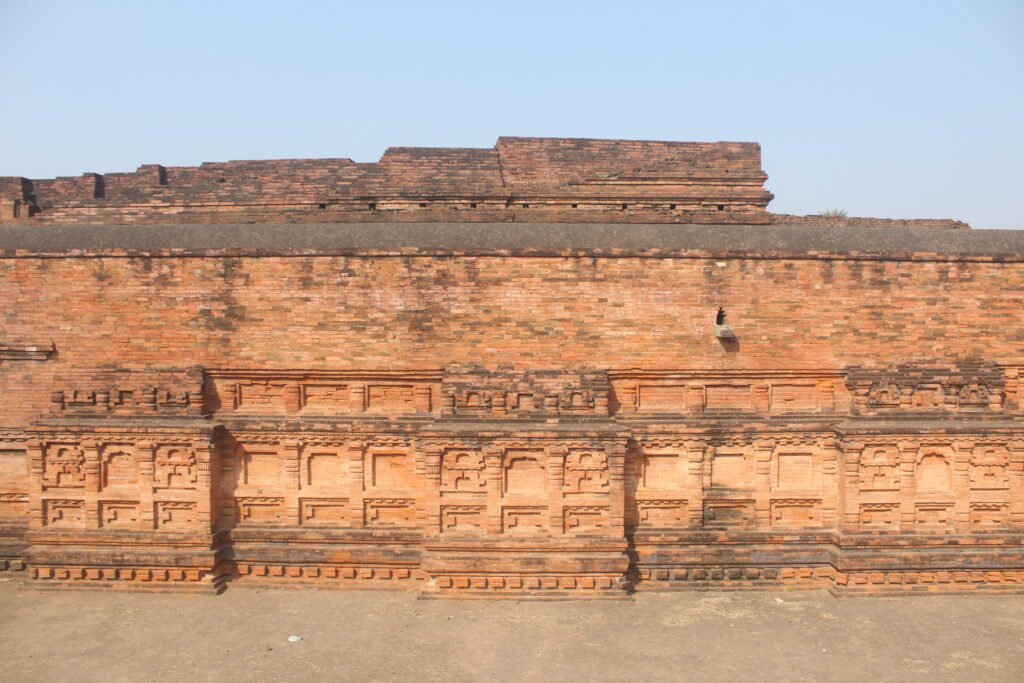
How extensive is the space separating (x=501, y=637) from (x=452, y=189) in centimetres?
Answer: 673

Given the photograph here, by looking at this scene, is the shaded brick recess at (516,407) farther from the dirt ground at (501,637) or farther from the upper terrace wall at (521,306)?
the dirt ground at (501,637)

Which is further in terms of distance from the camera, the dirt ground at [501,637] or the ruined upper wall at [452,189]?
the ruined upper wall at [452,189]

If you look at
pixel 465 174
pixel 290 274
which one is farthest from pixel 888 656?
pixel 465 174

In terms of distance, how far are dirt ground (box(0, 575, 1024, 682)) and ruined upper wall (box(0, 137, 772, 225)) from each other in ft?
18.1

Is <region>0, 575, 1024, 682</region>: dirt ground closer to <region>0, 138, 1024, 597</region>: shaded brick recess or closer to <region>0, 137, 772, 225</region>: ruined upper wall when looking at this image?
<region>0, 138, 1024, 597</region>: shaded brick recess

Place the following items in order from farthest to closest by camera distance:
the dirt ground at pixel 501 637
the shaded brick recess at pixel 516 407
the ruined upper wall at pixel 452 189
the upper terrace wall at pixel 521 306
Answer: the ruined upper wall at pixel 452 189 < the upper terrace wall at pixel 521 306 < the shaded brick recess at pixel 516 407 < the dirt ground at pixel 501 637

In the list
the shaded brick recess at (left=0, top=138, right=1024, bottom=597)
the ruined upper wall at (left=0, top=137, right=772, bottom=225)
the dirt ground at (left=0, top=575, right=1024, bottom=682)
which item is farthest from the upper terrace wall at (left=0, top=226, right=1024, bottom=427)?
the dirt ground at (left=0, top=575, right=1024, bottom=682)

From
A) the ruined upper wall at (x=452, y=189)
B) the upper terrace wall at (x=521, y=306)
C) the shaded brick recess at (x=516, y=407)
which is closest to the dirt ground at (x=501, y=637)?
the shaded brick recess at (x=516, y=407)

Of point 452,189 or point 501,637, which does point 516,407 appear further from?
point 452,189

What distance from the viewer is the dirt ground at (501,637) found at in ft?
22.6

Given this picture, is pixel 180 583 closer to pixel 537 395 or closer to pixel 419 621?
pixel 419 621

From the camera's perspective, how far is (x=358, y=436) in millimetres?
8953

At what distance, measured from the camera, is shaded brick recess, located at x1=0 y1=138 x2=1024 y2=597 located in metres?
8.67

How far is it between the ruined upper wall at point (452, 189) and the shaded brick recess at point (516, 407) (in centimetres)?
224
